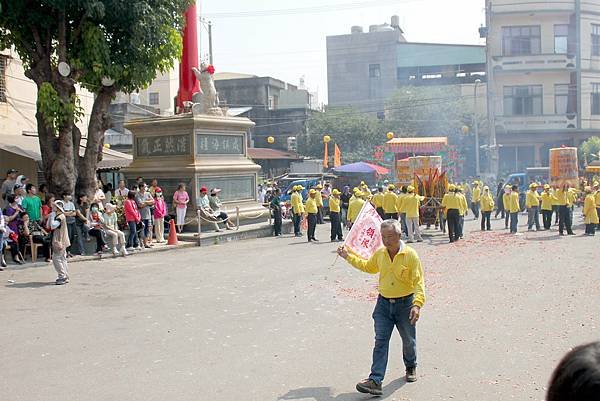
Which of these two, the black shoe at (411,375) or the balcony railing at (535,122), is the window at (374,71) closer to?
the balcony railing at (535,122)

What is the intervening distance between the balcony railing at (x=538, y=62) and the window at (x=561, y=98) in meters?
1.40

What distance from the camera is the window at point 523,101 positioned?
149 feet

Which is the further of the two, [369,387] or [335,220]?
[335,220]

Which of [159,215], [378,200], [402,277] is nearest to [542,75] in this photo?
[378,200]

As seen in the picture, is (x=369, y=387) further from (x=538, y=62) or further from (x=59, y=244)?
(x=538, y=62)

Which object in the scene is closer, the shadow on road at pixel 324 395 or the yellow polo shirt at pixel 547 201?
the shadow on road at pixel 324 395

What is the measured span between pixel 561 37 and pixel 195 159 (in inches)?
1338

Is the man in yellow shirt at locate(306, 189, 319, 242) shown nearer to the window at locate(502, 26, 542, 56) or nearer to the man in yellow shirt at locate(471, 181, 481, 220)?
the man in yellow shirt at locate(471, 181, 481, 220)

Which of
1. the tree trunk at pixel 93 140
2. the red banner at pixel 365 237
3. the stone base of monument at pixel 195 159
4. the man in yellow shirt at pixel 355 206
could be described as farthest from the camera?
the stone base of monument at pixel 195 159

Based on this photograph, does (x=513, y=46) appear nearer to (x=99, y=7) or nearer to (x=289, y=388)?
(x=99, y=7)

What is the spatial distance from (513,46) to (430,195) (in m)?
27.1

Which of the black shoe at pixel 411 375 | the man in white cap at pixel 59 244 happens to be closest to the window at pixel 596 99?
the man in white cap at pixel 59 244

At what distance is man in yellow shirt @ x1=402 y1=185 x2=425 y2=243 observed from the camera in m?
19.4

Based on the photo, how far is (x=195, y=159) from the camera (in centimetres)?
2050
